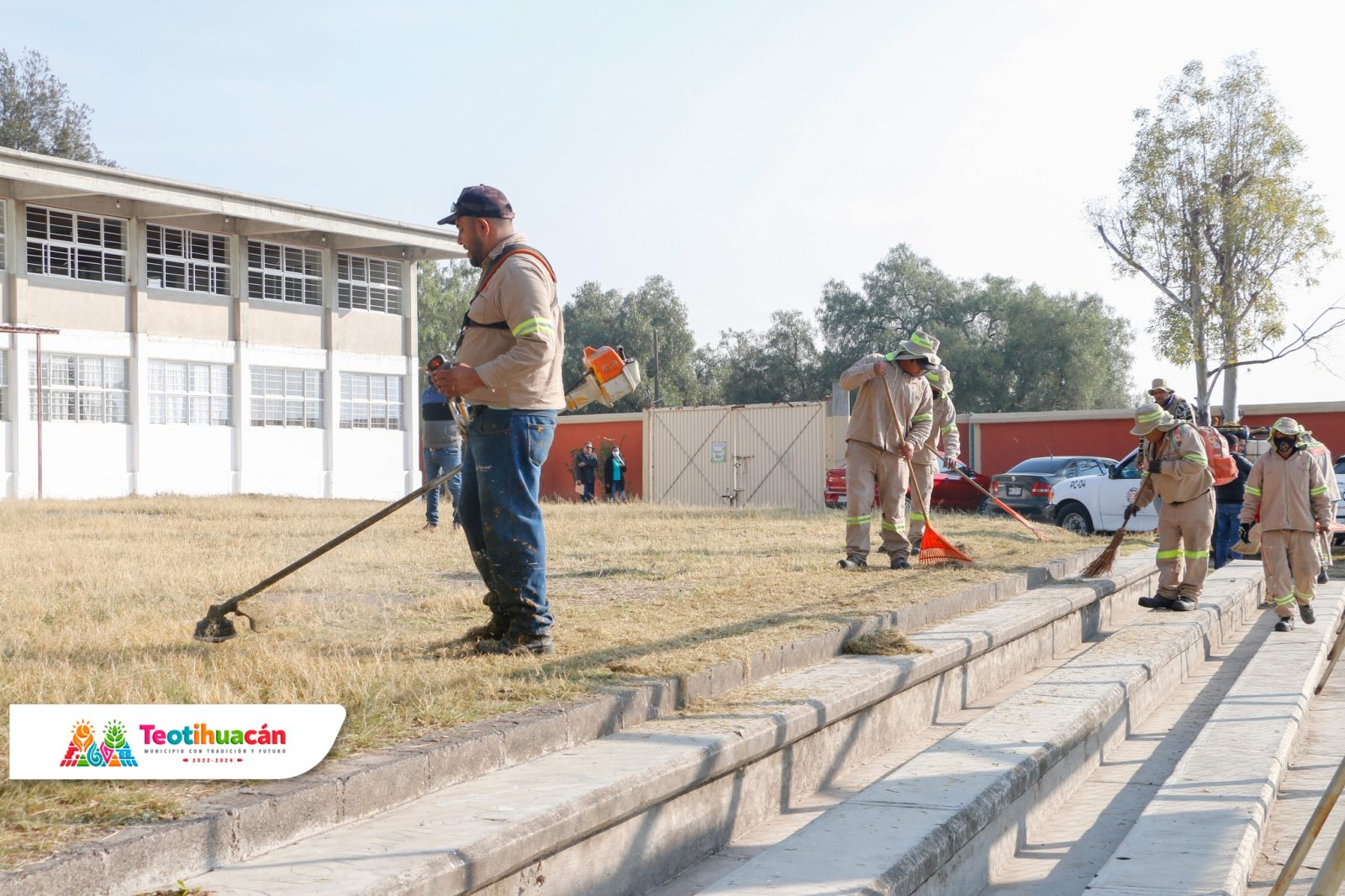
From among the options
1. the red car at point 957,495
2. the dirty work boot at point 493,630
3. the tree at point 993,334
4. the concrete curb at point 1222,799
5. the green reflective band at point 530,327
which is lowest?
the concrete curb at point 1222,799

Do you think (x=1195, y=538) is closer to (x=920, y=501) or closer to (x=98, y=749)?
(x=920, y=501)

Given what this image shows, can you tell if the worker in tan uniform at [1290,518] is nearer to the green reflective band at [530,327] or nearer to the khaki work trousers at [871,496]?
the khaki work trousers at [871,496]

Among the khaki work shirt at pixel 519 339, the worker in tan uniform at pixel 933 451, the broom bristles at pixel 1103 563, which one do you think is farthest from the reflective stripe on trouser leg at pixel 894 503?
the khaki work shirt at pixel 519 339

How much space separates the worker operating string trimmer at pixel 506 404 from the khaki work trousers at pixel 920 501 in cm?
560

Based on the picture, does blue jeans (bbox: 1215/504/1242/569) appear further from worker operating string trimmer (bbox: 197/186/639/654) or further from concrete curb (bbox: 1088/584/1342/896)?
worker operating string trimmer (bbox: 197/186/639/654)

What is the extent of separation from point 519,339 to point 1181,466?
6708 mm

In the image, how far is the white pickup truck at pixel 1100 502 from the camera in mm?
18672

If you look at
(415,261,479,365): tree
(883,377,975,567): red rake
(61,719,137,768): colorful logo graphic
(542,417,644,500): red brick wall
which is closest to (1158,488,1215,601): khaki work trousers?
(883,377,975,567): red rake

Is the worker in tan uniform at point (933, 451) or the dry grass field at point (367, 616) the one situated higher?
the worker in tan uniform at point (933, 451)

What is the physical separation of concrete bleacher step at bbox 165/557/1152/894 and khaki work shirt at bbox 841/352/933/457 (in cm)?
331

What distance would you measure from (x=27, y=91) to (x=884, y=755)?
185ft

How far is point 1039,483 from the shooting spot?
2172cm

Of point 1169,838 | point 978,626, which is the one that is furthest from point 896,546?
point 1169,838

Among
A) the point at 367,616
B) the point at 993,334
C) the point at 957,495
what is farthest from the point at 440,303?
the point at 367,616
